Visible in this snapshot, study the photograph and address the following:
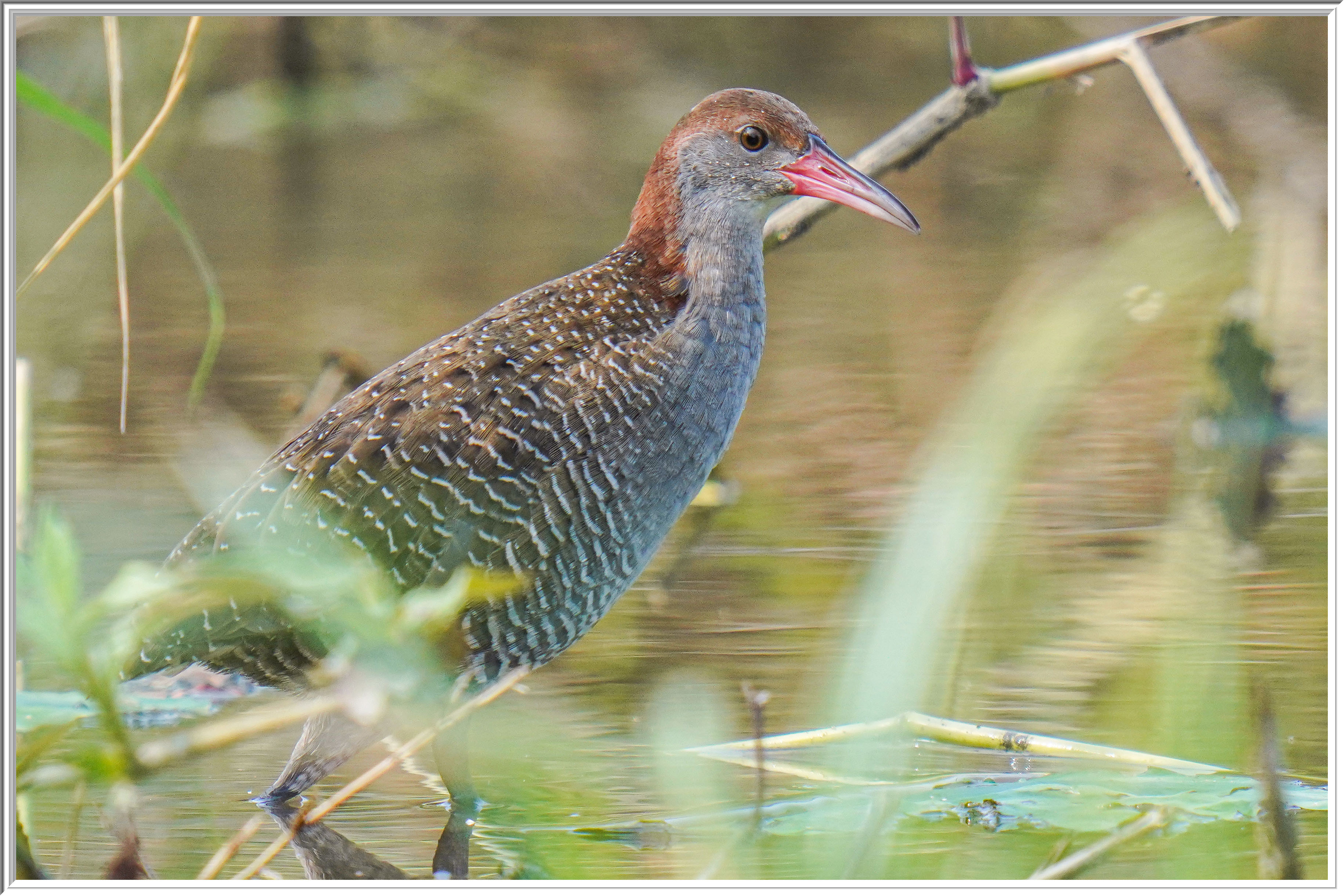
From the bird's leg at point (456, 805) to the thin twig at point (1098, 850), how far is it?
1.05 metres

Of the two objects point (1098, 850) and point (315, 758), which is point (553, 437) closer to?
point (315, 758)

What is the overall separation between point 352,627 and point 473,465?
176cm

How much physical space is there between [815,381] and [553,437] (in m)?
3.02

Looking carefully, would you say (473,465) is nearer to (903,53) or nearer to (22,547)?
(22,547)

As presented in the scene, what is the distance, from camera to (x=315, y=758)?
10.2 ft

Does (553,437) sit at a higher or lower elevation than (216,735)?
higher

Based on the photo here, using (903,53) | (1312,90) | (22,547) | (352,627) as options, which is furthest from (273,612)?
(903,53)

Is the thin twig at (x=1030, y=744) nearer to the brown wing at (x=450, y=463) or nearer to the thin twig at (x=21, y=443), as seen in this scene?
the brown wing at (x=450, y=463)

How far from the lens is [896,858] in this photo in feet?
7.59

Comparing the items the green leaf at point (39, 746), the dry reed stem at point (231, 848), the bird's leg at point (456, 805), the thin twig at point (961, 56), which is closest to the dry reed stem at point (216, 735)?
the green leaf at point (39, 746)

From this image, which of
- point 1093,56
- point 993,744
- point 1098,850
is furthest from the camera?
point 993,744

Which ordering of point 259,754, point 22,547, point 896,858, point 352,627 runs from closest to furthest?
point 352,627
point 896,858
point 22,547
point 259,754

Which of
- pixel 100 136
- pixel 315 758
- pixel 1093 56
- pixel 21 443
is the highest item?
pixel 1093 56

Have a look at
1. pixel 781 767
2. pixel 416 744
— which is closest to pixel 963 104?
pixel 781 767
